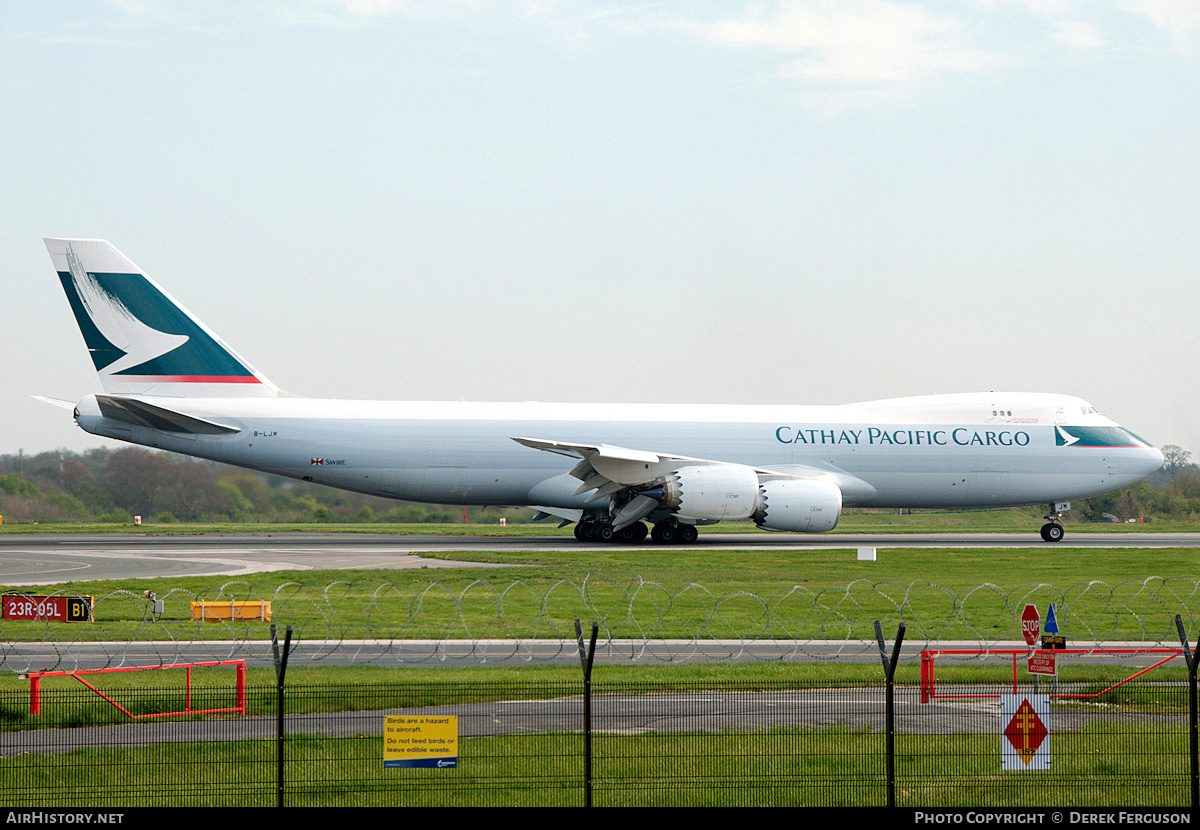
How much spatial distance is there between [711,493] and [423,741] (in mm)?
29952

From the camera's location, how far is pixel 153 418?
39281 mm

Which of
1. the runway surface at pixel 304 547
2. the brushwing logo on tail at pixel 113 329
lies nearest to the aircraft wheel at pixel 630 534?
the runway surface at pixel 304 547

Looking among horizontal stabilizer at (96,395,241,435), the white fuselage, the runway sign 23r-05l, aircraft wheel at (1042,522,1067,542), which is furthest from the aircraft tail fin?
aircraft wheel at (1042,522,1067,542)

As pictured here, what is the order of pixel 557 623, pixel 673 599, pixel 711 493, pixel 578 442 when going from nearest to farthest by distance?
pixel 557 623 → pixel 673 599 → pixel 711 493 → pixel 578 442

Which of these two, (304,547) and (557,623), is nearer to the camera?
(557,623)

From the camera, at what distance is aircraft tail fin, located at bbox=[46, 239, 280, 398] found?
40.3m

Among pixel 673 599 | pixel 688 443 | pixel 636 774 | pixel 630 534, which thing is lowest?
pixel 636 774

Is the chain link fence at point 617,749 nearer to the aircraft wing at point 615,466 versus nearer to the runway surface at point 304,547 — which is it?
the runway surface at point 304,547

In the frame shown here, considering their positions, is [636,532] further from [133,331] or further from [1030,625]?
[1030,625]

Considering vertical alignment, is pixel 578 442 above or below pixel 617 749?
above

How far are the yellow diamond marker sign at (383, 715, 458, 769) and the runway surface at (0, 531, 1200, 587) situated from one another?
21670 millimetres

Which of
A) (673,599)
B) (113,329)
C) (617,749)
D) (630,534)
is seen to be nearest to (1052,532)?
(630,534)

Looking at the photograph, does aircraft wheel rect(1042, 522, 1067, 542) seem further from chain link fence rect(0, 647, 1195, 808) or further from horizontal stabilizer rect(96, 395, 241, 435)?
horizontal stabilizer rect(96, 395, 241, 435)
